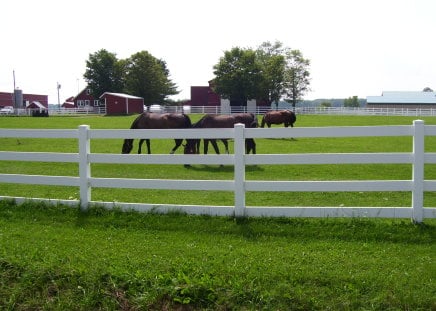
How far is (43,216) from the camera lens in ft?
23.4

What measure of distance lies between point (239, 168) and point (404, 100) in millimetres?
93388

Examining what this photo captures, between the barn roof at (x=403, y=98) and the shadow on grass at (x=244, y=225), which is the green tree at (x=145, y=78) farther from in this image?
the shadow on grass at (x=244, y=225)

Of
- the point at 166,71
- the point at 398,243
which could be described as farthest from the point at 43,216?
the point at 166,71

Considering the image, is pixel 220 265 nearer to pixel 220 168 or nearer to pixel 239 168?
pixel 239 168

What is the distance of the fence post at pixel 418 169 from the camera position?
20.5ft

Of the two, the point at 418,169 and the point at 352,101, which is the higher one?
the point at 352,101

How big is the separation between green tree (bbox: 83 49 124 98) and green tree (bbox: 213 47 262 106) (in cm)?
2137

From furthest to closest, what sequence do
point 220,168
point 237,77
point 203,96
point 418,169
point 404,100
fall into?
point 404,100 < point 203,96 < point 237,77 < point 220,168 < point 418,169

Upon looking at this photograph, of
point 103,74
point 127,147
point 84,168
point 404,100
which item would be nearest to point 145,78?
point 103,74

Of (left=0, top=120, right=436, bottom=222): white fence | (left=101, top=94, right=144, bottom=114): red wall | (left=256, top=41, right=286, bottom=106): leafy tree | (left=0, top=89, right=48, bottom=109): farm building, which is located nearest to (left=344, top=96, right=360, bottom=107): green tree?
(left=256, top=41, right=286, bottom=106): leafy tree

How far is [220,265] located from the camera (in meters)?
4.92

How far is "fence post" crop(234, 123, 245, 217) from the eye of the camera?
263 inches

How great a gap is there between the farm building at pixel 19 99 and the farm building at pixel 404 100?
64924 mm

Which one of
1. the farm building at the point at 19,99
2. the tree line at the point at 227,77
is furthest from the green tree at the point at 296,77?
the farm building at the point at 19,99
